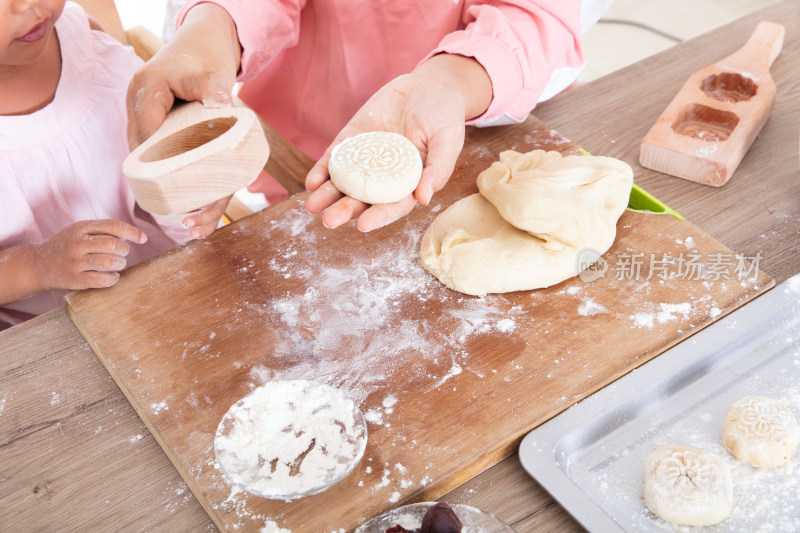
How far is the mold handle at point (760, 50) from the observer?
5.31ft

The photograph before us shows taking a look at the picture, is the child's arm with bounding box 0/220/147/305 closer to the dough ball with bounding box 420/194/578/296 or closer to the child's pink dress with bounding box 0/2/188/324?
the child's pink dress with bounding box 0/2/188/324

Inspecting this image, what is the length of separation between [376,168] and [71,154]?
0.85 meters

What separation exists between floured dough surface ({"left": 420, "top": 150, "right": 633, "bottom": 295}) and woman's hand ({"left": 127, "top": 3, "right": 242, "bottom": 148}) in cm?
49

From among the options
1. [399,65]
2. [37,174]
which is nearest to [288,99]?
[399,65]

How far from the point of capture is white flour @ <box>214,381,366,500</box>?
0.92 metres

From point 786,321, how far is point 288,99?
4.42 ft

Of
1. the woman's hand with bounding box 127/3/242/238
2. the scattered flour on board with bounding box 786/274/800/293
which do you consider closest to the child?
the woman's hand with bounding box 127/3/242/238

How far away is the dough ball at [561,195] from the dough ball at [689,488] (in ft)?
1.38

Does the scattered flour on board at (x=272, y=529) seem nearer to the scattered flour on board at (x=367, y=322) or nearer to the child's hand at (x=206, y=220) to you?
the scattered flour on board at (x=367, y=322)

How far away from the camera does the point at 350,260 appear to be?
1.30 meters

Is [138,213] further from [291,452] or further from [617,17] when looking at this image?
[617,17]

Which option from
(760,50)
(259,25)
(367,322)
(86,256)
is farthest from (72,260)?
(760,50)

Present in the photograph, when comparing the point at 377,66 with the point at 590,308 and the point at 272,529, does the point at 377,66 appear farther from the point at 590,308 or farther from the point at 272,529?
the point at 272,529

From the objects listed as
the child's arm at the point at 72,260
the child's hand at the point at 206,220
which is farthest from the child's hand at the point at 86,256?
the child's hand at the point at 206,220
